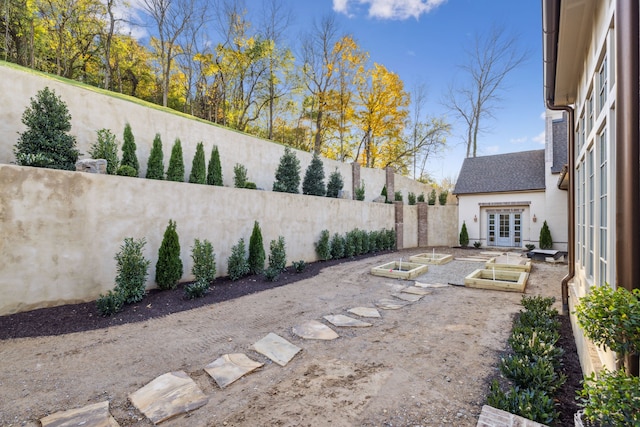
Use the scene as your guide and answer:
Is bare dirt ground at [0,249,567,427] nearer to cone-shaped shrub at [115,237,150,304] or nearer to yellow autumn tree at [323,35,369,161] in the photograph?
cone-shaped shrub at [115,237,150,304]

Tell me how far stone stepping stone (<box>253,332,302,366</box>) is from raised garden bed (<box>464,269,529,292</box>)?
209 inches

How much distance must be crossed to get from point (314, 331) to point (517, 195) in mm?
15543

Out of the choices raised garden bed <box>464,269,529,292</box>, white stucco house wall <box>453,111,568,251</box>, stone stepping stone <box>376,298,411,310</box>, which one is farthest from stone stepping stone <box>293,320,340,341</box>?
white stucco house wall <box>453,111,568,251</box>

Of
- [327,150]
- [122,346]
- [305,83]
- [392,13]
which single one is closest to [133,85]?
[305,83]

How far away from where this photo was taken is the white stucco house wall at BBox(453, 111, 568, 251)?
14047mm

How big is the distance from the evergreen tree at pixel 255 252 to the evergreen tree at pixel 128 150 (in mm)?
3293

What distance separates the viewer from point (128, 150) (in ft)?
21.8

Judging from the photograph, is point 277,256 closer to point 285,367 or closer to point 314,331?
point 314,331

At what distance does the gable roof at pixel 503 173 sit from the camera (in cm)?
1517

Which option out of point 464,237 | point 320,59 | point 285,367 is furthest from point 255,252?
point 320,59

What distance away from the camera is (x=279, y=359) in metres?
3.42

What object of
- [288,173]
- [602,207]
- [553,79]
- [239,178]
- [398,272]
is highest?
[553,79]

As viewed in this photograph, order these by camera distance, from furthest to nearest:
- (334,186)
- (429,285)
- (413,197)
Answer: (413,197) → (334,186) → (429,285)

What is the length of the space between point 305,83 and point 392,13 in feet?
26.4
